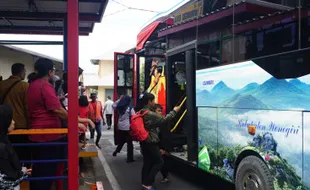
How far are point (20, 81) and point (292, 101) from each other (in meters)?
3.49

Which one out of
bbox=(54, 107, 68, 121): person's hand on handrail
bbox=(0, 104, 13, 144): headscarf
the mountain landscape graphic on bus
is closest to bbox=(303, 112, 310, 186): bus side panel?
the mountain landscape graphic on bus

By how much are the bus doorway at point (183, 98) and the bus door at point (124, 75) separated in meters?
2.40

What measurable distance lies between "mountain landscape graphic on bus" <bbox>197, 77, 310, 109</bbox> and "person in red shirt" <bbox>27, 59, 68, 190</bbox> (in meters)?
2.51

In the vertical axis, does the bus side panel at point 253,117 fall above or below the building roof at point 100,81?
below

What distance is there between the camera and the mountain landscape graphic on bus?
4039 millimetres

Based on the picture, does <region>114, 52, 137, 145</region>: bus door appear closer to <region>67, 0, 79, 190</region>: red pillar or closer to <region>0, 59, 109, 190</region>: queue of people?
<region>0, 59, 109, 190</region>: queue of people

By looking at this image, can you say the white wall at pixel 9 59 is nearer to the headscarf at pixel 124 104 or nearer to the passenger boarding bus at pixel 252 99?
the headscarf at pixel 124 104

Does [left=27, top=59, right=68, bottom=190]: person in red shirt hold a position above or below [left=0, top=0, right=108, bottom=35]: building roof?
below

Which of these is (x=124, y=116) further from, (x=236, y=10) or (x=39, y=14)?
(x=236, y=10)

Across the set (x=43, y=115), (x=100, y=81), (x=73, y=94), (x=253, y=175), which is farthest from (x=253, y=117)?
(x=100, y=81)

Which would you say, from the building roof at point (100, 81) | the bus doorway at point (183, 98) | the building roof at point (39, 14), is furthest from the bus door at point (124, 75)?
the building roof at point (100, 81)

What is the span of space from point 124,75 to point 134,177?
346 centimetres

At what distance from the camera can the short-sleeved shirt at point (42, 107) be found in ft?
12.5

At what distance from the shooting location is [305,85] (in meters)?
3.95
